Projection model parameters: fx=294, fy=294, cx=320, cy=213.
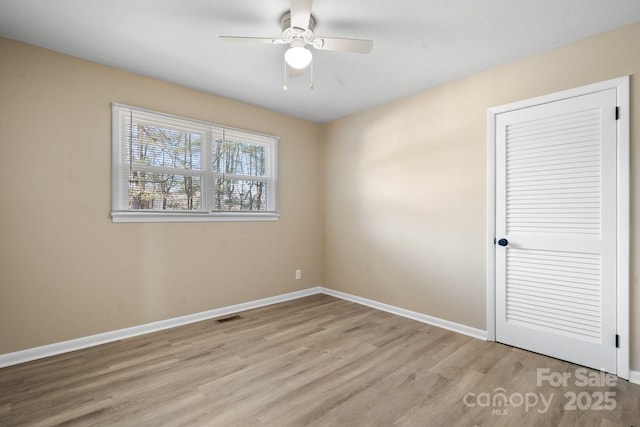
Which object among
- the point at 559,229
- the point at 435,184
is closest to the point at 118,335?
the point at 435,184

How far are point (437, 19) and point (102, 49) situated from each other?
8.72 ft

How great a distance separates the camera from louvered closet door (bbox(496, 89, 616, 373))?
2.19m

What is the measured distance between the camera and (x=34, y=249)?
7.79 feet

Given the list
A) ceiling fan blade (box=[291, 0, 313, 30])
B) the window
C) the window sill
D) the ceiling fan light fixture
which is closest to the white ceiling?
ceiling fan blade (box=[291, 0, 313, 30])

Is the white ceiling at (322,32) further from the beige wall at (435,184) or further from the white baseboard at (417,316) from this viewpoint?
the white baseboard at (417,316)

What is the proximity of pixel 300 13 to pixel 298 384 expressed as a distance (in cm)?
242

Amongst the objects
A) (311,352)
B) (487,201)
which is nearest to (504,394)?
(311,352)

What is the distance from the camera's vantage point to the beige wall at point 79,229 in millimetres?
2307

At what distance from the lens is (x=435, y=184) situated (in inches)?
125

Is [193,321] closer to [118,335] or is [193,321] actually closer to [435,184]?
[118,335]

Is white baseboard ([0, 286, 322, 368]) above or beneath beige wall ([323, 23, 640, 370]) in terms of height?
beneath

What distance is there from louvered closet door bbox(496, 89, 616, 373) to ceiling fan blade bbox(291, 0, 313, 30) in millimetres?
1979

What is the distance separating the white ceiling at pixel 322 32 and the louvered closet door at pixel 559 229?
61cm

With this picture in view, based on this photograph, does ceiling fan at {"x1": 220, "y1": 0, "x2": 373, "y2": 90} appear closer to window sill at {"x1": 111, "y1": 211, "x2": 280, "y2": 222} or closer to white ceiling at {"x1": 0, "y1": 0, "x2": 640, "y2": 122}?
white ceiling at {"x1": 0, "y1": 0, "x2": 640, "y2": 122}
